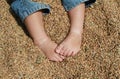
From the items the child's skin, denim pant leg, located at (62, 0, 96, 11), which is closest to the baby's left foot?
the child's skin

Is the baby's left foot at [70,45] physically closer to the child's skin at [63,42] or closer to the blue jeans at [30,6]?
the child's skin at [63,42]

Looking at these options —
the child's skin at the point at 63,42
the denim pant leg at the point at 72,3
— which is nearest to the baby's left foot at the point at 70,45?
the child's skin at the point at 63,42

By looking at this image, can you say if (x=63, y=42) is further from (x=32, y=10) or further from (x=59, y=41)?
(x=32, y=10)

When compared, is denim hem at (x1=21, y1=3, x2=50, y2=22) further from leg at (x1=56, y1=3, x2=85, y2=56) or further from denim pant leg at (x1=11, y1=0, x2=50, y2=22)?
leg at (x1=56, y1=3, x2=85, y2=56)

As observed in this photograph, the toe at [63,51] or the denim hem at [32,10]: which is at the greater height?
the denim hem at [32,10]

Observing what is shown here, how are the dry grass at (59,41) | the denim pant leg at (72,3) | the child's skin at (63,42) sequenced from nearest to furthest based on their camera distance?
the dry grass at (59,41), the child's skin at (63,42), the denim pant leg at (72,3)

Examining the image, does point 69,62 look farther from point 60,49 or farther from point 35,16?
point 35,16

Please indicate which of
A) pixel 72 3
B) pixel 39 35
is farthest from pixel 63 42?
pixel 72 3
